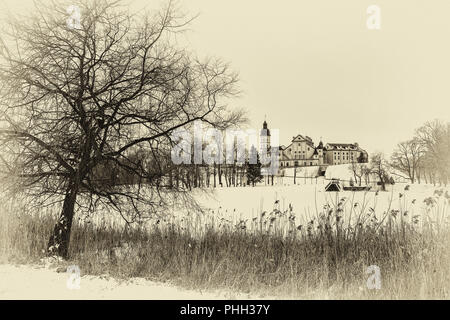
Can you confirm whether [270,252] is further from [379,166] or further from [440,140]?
[379,166]

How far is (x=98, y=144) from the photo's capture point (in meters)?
7.82

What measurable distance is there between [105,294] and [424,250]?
4.81 meters

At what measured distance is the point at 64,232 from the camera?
766 centimetres

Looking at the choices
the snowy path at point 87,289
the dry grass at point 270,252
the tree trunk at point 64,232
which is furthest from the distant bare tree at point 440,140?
the tree trunk at point 64,232

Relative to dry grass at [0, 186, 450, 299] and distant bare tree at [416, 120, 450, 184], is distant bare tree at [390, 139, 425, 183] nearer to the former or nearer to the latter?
distant bare tree at [416, 120, 450, 184]

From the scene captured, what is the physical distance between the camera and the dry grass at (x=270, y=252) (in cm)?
568

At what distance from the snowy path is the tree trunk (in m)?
1.23

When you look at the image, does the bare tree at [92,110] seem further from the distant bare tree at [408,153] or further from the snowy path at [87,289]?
the distant bare tree at [408,153]

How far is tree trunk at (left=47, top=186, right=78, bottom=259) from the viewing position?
7.54 m

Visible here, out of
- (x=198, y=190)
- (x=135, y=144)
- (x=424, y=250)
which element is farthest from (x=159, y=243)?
(x=424, y=250)

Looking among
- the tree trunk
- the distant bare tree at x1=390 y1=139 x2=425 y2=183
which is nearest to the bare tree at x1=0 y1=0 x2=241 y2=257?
the tree trunk

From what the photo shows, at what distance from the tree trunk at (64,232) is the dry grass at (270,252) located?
9.7 inches

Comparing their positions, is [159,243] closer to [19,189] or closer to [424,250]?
[19,189]
